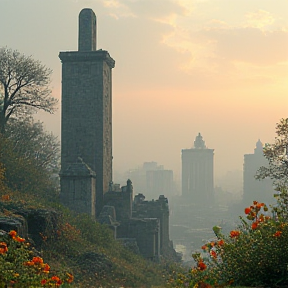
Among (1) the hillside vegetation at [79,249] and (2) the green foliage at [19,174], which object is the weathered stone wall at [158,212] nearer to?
(2) the green foliage at [19,174]

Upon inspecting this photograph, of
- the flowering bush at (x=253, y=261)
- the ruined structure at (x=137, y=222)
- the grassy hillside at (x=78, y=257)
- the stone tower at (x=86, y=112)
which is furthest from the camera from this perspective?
the stone tower at (x=86, y=112)

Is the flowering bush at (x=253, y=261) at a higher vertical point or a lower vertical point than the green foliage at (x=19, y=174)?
lower

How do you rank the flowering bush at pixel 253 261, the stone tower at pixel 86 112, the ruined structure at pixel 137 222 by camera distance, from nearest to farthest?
the flowering bush at pixel 253 261
the ruined structure at pixel 137 222
the stone tower at pixel 86 112

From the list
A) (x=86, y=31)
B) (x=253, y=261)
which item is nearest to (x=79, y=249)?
(x=253, y=261)

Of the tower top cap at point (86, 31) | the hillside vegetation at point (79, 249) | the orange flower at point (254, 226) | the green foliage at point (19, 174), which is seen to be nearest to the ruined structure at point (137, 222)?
the green foliage at point (19, 174)

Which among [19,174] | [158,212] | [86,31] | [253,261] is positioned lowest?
[158,212]

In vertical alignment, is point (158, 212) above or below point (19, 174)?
below

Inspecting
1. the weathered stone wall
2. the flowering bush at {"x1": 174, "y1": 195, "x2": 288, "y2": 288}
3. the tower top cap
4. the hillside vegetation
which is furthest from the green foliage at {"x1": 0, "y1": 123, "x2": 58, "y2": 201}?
the flowering bush at {"x1": 174, "y1": 195, "x2": 288, "y2": 288}

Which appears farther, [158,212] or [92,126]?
[158,212]

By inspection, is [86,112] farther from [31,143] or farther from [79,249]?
[79,249]

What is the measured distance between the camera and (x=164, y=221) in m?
40.0

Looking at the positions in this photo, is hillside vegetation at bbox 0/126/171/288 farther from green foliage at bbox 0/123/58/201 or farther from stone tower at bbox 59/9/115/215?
stone tower at bbox 59/9/115/215

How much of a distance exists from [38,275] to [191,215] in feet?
520

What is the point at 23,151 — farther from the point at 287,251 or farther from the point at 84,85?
the point at 287,251
